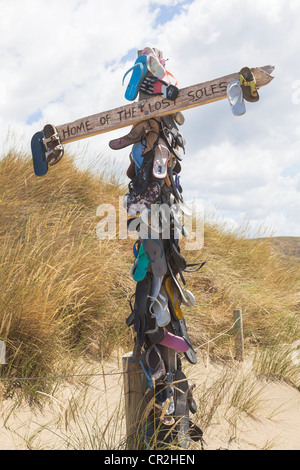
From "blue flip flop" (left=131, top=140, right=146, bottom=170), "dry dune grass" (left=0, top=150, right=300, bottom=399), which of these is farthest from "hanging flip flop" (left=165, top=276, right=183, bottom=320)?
"dry dune grass" (left=0, top=150, right=300, bottom=399)

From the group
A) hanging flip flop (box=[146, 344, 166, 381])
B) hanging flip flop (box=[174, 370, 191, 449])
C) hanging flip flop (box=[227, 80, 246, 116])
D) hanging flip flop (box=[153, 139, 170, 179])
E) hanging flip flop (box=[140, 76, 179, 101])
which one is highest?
hanging flip flop (box=[140, 76, 179, 101])

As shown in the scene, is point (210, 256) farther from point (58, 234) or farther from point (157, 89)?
point (157, 89)

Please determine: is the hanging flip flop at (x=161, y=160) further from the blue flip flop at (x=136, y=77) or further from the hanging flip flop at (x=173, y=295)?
the hanging flip flop at (x=173, y=295)

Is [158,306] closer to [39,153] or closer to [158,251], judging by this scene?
[158,251]

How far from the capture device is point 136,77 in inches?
113

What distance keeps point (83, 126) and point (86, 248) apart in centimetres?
230

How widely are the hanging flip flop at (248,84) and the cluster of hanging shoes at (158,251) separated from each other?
0.44 m

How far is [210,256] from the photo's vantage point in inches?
298

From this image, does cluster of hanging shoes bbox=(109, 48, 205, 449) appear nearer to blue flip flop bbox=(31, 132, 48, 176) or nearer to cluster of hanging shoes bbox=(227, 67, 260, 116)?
cluster of hanging shoes bbox=(227, 67, 260, 116)

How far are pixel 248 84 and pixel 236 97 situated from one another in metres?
0.10

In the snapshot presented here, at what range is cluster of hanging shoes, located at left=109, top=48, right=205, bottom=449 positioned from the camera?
277cm

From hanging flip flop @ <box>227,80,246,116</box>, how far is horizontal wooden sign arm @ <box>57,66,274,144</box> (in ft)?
0.14

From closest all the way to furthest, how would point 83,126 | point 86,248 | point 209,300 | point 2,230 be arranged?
point 83,126 → point 86,248 → point 2,230 → point 209,300
